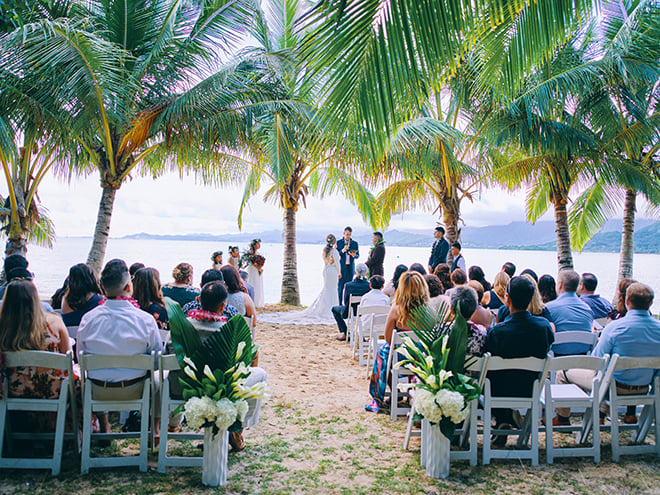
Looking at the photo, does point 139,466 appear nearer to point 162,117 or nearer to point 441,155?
point 162,117

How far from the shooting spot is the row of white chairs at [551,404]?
363 centimetres

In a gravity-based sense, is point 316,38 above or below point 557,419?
above

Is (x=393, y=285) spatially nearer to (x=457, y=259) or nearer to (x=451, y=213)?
(x=457, y=259)

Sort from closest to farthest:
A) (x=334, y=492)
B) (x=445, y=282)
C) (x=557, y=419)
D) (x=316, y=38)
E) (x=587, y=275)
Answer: (x=316, y=38) → (x=334, y=492) → (x=557, y=419) → (x=587, y=275) → (x=445, y=282)

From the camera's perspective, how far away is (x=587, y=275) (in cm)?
586

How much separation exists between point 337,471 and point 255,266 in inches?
382

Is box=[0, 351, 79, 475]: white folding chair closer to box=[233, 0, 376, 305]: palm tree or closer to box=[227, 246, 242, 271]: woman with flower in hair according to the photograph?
box=[233, 0, 376, 305]: palm tree

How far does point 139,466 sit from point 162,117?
705cm

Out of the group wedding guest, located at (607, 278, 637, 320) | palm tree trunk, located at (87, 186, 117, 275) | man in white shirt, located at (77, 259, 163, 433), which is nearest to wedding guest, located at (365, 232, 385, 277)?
palm tree trunk, located at (87, 186, 117, 275)

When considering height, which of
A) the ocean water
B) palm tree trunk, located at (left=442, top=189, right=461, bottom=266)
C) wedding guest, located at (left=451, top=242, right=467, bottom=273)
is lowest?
the ocean water

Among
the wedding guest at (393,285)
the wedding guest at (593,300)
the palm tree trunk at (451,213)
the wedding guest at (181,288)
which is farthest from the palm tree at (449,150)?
the wedding guest at (181,288)

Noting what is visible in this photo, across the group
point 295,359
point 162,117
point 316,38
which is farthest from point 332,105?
point 162,117

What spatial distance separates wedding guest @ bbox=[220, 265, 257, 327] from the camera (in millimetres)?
5746

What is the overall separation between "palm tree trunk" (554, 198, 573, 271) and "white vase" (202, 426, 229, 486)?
11190 mm
